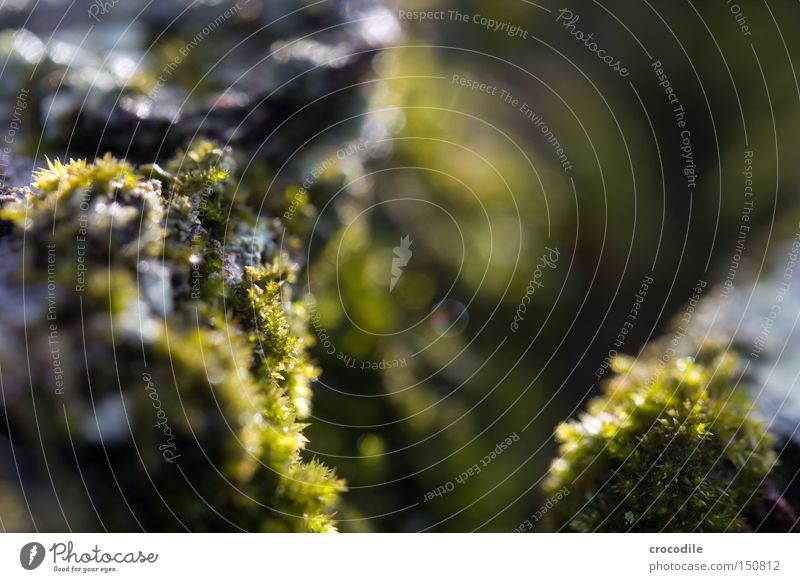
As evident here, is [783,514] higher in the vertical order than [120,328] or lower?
lower

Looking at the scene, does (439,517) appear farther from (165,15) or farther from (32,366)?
(165,15)
